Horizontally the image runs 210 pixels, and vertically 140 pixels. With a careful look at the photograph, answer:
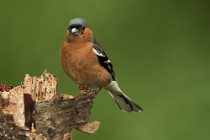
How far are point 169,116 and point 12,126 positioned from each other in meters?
3.96

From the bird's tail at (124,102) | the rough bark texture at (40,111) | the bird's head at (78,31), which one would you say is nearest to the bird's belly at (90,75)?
the bird's head at (78,31)

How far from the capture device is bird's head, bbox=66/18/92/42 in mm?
5785

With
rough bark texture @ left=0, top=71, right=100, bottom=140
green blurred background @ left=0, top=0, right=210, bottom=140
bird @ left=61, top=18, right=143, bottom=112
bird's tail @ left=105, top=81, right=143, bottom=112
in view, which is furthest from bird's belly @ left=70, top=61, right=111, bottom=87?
rough bark texture @ left=0, top=71, right=100, bottom=140

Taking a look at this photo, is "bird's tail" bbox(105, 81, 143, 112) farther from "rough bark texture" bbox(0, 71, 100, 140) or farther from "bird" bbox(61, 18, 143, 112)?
"rough bark texture" bbox(0, 71, 100, 140)

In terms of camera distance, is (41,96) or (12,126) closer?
(12,126)

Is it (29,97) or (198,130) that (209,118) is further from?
(29,97)

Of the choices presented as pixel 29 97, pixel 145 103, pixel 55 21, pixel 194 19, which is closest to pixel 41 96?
pixel 29 97

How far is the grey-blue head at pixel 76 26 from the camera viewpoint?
5.77m

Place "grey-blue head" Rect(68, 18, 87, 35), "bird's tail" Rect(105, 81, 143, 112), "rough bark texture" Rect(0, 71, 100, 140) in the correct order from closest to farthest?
"rough bark texture" Rect(0, 71, 100, 140) < "grey-blue head" Rect(68, 18, 87, 35) < "bird's tail" Rect(105, 81, 143, 112)

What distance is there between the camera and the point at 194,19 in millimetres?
8977

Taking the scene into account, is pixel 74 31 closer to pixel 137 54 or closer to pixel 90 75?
pixel 90 75

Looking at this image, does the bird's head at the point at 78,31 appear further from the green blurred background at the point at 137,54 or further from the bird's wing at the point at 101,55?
the green blurred background at the point at 137,54

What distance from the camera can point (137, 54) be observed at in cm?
848

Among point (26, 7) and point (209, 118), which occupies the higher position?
point (26, 7)
